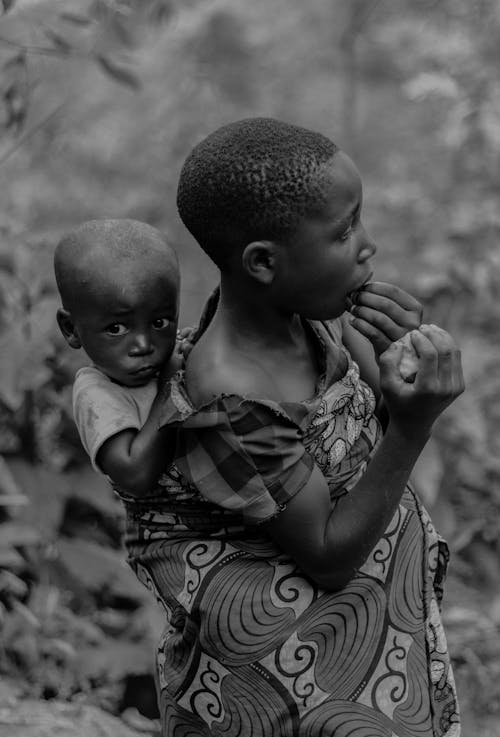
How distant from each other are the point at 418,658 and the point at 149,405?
0.72m

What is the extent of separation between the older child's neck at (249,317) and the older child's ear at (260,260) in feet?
0.23

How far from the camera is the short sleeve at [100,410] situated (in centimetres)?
188

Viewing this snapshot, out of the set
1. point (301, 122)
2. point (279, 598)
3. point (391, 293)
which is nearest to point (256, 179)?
point (391, 293)

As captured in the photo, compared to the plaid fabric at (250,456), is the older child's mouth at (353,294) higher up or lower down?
higher up

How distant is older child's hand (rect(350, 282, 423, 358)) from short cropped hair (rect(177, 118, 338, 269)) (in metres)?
0.20

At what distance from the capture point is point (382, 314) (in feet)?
6.00

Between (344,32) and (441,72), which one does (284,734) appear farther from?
(344,32)

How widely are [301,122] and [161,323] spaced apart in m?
6.28

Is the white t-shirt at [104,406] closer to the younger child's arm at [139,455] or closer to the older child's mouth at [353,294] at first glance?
the younger child's arm at [139,455]

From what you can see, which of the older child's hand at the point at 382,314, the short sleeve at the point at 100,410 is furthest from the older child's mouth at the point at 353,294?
the short sleeve at the point at 100,410

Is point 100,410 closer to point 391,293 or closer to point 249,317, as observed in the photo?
point 249,317

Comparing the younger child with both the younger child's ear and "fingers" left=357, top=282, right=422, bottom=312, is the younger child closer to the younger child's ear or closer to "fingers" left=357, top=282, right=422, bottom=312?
the younger child's ear

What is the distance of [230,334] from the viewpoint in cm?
187

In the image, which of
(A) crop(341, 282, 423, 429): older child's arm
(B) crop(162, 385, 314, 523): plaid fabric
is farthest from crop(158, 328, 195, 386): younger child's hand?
(A) crop(341, 282, 423, 429): older child's arm
